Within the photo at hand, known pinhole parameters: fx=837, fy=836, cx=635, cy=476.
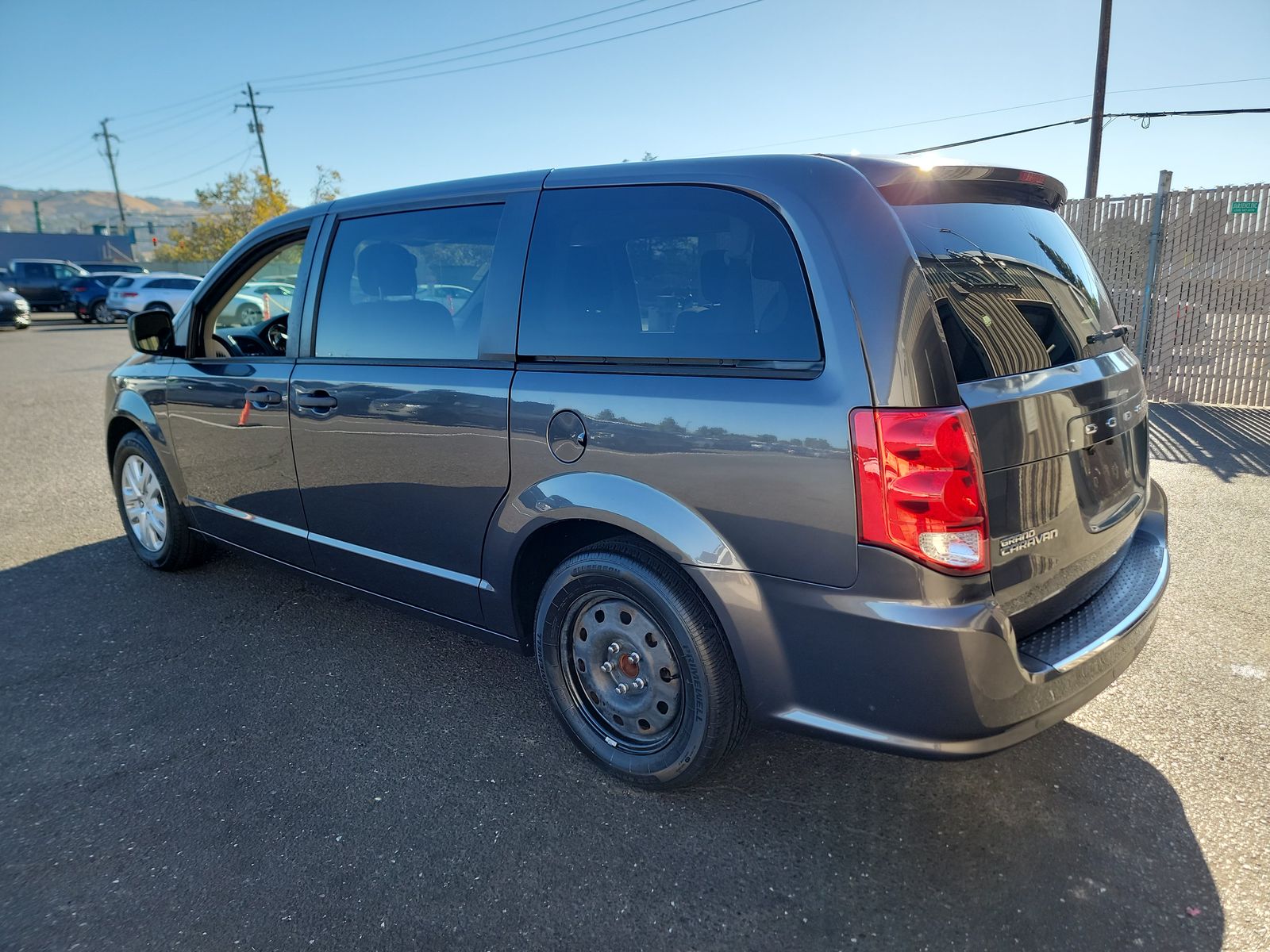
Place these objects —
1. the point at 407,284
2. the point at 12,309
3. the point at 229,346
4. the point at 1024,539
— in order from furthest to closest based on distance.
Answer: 1. the point at 12,309
2. the point at 229,346
3. the point at 407,284
4. the point at 1024,539

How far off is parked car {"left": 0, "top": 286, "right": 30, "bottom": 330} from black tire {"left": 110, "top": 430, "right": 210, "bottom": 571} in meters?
25.1

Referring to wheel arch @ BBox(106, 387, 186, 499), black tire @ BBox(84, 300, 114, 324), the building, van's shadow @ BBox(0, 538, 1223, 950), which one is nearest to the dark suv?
van's shadow @ BBox(0, 538, 1223, 950)

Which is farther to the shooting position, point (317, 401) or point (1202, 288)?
point (1202, 288)

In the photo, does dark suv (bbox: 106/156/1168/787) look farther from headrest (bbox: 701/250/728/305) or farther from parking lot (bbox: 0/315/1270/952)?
parking lot (bbox: 0/315/1270/952)

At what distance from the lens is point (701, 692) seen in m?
2.43

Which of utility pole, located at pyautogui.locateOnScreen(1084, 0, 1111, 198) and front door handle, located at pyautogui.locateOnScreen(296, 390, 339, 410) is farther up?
utility pole, located at pyautogui.locateOnScreen(1084, 0, 1111, 198)

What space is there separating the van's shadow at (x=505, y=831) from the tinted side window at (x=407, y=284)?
4.53 feet

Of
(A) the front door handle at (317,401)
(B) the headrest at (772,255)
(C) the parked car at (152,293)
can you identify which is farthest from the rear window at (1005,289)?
(C) the parked car at (152,293)

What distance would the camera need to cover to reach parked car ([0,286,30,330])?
24.3 m

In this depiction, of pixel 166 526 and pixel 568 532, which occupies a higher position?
pixel 568 532

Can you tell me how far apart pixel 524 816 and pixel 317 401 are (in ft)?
5.92

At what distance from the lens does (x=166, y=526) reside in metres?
4.52

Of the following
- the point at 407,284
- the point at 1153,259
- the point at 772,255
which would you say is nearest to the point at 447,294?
the point at 407,284

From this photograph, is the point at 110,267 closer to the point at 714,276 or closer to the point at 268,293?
the point at 268,293
